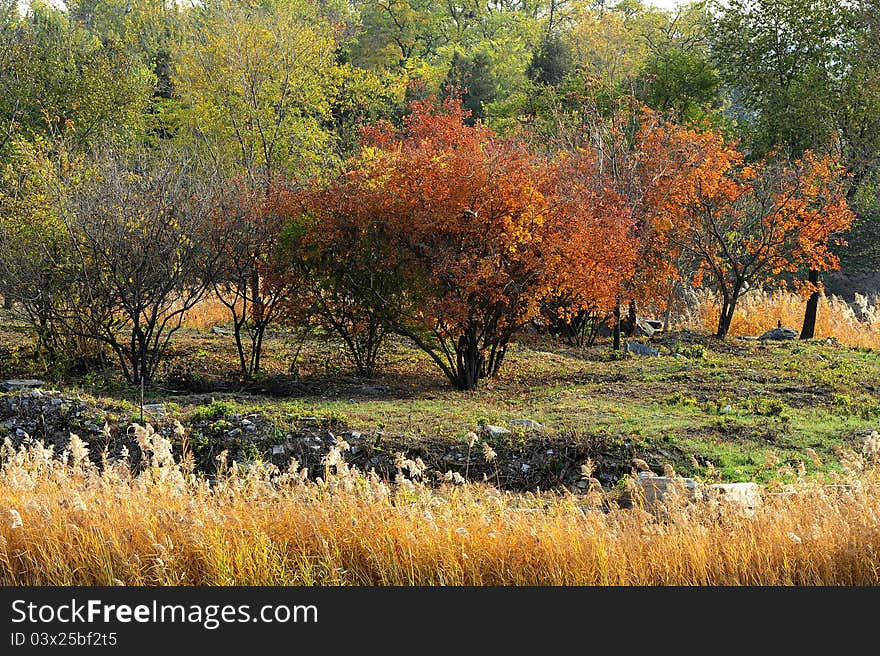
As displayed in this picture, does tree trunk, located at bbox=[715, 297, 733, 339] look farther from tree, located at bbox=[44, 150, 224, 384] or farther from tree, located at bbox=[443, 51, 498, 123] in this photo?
tree, located at bbox=[443, 51, 498, 123]

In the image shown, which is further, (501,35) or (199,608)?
(501,35)

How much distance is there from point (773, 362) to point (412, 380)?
461cm

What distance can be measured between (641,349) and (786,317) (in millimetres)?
4595

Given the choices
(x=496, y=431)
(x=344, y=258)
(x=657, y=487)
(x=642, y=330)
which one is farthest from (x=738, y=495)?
(x=642, y=330)

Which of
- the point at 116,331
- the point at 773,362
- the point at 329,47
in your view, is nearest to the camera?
the point at 116,331

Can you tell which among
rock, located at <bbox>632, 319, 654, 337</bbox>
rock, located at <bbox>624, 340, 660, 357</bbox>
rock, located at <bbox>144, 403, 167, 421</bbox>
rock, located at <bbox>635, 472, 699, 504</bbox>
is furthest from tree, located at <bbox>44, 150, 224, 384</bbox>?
rock, located at <bbox>632, 319, 654, 337</bbox>

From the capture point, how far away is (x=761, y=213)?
15.3m

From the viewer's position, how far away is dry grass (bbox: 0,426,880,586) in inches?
171

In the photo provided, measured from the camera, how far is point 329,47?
77.6 feet

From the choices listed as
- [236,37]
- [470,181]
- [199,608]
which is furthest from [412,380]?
[236,37]

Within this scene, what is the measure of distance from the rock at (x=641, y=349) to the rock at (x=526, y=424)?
5203 millimetres

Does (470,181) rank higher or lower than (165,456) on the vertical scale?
higher

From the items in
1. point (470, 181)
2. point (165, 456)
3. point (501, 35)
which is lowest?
point (165, 456)

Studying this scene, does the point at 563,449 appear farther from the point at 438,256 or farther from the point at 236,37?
the point at 236,37
